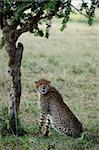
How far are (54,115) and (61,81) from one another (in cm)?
533

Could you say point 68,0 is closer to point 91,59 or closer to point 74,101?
point 74,101

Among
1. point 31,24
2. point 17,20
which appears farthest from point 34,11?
point 17,20

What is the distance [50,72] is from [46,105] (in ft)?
21.5

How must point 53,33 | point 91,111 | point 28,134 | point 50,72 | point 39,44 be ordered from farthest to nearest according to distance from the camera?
point 53,33, point 39,44, point 50,72, point 91,111, point 28,134

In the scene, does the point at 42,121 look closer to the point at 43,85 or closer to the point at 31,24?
the point at 43,85

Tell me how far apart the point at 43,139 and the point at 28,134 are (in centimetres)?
39

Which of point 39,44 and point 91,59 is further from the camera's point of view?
point 39,44

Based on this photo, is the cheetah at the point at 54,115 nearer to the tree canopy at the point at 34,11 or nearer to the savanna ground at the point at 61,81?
the savanna ground at the point at 61,81

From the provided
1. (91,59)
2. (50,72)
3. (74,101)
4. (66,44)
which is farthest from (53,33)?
(74,101)

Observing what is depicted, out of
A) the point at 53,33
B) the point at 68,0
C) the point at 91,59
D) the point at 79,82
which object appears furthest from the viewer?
the point at 53,33

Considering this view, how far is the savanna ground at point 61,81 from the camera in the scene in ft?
27.5

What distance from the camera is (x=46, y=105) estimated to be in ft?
29.6

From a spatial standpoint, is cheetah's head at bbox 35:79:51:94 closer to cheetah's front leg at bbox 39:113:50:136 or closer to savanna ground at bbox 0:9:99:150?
cheetah's front leg at bbox 39:113:50:136

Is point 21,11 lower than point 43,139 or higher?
higher
